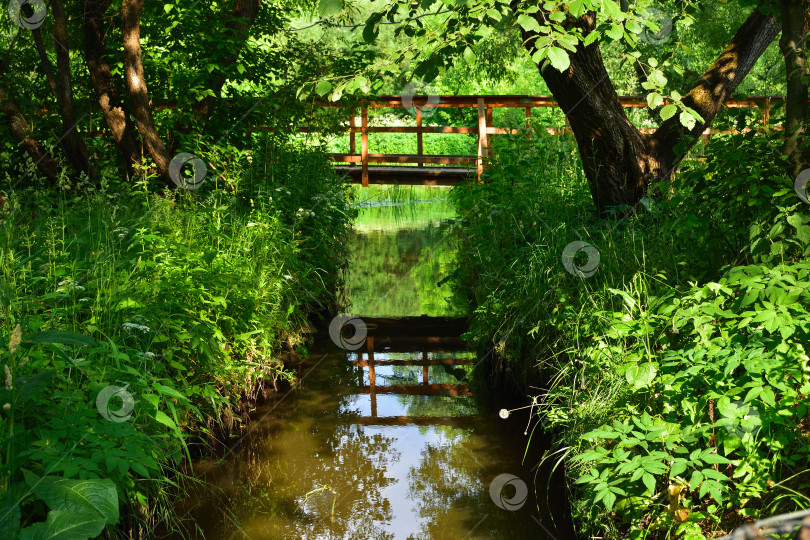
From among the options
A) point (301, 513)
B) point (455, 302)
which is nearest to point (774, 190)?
point (301, 513)

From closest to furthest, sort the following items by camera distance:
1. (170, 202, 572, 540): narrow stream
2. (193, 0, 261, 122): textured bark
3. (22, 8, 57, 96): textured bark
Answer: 1. (170, 202, 572, 540): narrow stream
2. (22, 8, 57, 96): textured bark
3. (193, 0, 261, 122): textured bark

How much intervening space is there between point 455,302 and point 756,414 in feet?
16.7

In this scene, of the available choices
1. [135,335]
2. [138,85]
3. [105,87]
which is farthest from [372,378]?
[105,87]

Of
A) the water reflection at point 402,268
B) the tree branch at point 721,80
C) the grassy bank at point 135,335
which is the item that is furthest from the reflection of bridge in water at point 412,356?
the tree branch at point 721,80

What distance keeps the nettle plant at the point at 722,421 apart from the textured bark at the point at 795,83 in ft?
2.29

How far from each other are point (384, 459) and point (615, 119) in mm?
2828

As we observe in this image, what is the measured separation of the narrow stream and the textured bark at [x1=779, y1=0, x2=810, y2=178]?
1.85m

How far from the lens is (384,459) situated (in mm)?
4062

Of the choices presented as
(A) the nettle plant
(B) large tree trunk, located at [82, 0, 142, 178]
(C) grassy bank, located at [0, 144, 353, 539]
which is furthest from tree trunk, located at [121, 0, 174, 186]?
(A) the nettle plant

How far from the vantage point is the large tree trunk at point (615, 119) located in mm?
5062

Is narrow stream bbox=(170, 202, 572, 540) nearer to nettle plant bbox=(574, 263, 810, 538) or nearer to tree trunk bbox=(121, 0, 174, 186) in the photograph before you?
nettle plant bbox=(574, 263, 810, 538)

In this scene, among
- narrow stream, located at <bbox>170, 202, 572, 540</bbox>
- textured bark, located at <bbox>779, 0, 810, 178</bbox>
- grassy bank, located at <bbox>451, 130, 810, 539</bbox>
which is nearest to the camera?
grassy bank, located at <bbox>451, 130, 810, 539</bbox>

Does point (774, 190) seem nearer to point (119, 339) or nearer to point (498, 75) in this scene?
point (119, 339)

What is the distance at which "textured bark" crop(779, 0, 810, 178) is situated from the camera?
10.5ft
